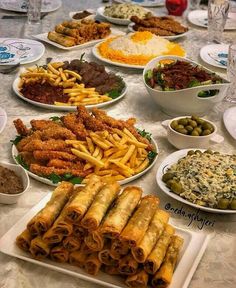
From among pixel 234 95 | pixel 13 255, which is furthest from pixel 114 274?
pixel 234 95

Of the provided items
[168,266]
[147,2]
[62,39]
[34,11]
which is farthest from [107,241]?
[147,2]

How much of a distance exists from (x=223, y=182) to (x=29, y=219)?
0.51m

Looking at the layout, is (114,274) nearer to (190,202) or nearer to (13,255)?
(13,255)

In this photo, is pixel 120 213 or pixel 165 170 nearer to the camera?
pixel 120 213

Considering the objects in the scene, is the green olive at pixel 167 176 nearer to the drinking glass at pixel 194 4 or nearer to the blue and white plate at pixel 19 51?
the blue and white plate at pixel 19 51

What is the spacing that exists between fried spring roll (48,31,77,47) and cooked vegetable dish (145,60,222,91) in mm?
679

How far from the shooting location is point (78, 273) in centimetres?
105

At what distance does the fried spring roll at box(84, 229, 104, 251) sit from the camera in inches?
39.3

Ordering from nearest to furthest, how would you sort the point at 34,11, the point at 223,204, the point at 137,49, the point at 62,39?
the point at 223,204, the point at 137,49, the point at 62,39, the point at 34,11

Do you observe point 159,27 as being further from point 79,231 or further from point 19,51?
point 79,231

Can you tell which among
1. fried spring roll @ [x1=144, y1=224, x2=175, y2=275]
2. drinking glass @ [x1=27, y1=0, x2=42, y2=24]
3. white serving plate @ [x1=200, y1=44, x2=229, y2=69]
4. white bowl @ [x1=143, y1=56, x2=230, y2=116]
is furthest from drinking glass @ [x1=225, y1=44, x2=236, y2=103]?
drinking glass @ [x1=27, y1=0, x2=42, y2=24]

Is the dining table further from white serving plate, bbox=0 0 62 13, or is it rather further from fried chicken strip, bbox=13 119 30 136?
white serving plate, bbox=0 0 62 13

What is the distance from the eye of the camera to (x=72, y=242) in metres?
1.04

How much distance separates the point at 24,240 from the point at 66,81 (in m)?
0.99
